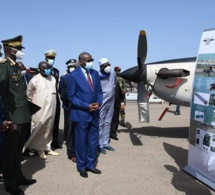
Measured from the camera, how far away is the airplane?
704 cm

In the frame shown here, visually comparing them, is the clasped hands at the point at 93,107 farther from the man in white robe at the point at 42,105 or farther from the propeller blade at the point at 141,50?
the propeller blade at the point at 141,50

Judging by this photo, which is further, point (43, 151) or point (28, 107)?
point (43, 151)

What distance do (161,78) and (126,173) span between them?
3320 millimetres

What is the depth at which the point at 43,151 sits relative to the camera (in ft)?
18.7

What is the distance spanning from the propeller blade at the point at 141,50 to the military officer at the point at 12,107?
13.1 ft

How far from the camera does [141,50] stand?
737cm

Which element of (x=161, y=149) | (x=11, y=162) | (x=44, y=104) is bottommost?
(x=161, y=149)

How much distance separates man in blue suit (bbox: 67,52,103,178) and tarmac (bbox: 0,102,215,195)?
0.29 metres

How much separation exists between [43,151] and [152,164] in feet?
7.23

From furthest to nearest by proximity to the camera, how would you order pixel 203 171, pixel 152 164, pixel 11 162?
pixel 152 164, pixel 11 162, pixel 203 171

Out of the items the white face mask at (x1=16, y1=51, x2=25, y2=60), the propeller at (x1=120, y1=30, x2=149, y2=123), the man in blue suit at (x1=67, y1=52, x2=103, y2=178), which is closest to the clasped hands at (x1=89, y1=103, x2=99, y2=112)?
the man in blue suit at (x1=67, y1=52, x2=103, y2=178)

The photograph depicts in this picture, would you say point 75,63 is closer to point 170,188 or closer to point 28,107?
point 28,107

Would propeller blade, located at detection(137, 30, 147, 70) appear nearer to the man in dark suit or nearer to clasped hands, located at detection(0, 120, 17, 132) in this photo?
the man in dark suit

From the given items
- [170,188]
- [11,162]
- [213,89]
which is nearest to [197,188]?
[170,188]
